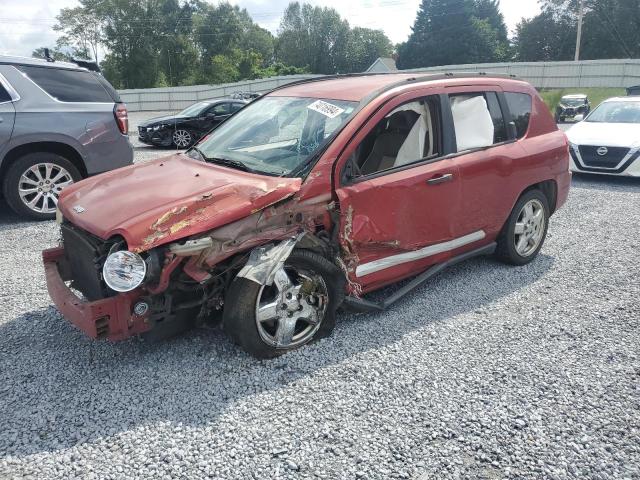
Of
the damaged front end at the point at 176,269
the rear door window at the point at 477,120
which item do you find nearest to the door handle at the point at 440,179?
the rear door window at the point at 477,120

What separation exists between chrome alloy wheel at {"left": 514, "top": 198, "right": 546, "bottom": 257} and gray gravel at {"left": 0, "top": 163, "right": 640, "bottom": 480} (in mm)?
768

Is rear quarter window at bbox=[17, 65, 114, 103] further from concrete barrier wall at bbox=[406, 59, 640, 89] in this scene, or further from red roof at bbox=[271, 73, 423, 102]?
concrete barrier wall at bbox=[406, 59, 640, 89]

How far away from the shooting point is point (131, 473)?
243cm

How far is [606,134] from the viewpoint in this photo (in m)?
9.66

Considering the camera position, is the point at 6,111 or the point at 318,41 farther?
the point at 318,41

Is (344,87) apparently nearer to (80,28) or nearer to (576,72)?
(576,72)

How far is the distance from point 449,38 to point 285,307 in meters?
72.7

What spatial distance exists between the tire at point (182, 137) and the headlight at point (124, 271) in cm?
1243

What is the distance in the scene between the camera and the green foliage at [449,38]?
67750mm

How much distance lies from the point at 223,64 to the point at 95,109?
6221 centimetres

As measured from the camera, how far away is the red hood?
2910 millimetres

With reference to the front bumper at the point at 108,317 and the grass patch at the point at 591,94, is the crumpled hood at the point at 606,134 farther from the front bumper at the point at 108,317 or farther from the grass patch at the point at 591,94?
Result: the grass patch at the point at 591,94

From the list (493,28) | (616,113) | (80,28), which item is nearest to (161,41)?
(80,28)

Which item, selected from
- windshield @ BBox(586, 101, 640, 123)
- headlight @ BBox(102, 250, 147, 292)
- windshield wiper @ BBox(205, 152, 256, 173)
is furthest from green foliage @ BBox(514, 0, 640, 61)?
headlight @ BBox(102, 250, 147, 292)
